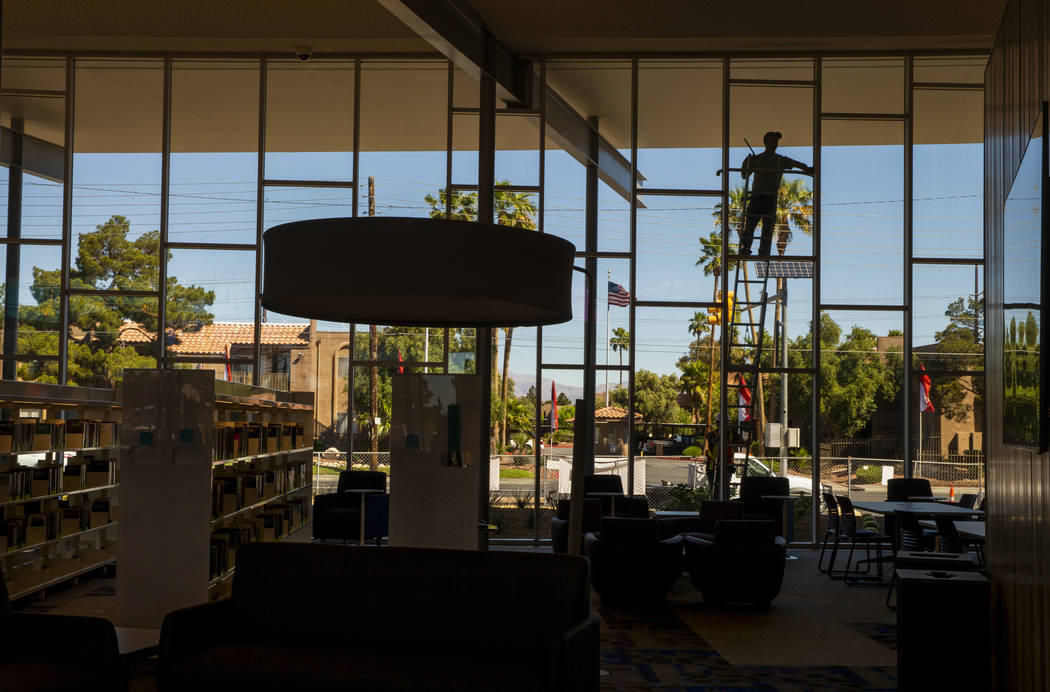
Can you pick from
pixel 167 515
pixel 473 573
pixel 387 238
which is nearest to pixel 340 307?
pixel 387 238

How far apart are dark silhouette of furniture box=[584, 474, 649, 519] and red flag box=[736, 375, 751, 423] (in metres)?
1.77

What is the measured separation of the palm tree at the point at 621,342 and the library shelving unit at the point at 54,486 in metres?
5.60

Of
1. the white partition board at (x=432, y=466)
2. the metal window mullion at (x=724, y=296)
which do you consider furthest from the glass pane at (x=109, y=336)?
the metal window mullion at (x=724, y=296)

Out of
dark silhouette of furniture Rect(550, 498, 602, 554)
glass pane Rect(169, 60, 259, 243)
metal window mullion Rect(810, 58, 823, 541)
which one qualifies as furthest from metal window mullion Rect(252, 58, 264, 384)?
metal window mullion Rect(810, 58, 823, 541)

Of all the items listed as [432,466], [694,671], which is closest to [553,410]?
[432,466]

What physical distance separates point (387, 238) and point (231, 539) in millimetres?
6361

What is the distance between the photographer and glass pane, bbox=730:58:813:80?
1213 centimetres

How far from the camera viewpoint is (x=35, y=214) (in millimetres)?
11945

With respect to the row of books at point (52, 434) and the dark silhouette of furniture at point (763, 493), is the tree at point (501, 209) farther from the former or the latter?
the row of books at point (52, 434)

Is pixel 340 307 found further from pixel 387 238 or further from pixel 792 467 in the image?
pixel 792 467

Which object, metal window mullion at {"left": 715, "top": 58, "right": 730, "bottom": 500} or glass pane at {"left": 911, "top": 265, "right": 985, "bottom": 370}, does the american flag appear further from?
glass pane at {"left": 911, "top": 265, "right": 985, "bottom": 370}

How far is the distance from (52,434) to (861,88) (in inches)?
383

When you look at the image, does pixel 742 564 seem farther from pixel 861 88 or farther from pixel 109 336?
pixel 109 336

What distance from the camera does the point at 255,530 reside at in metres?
9.46
